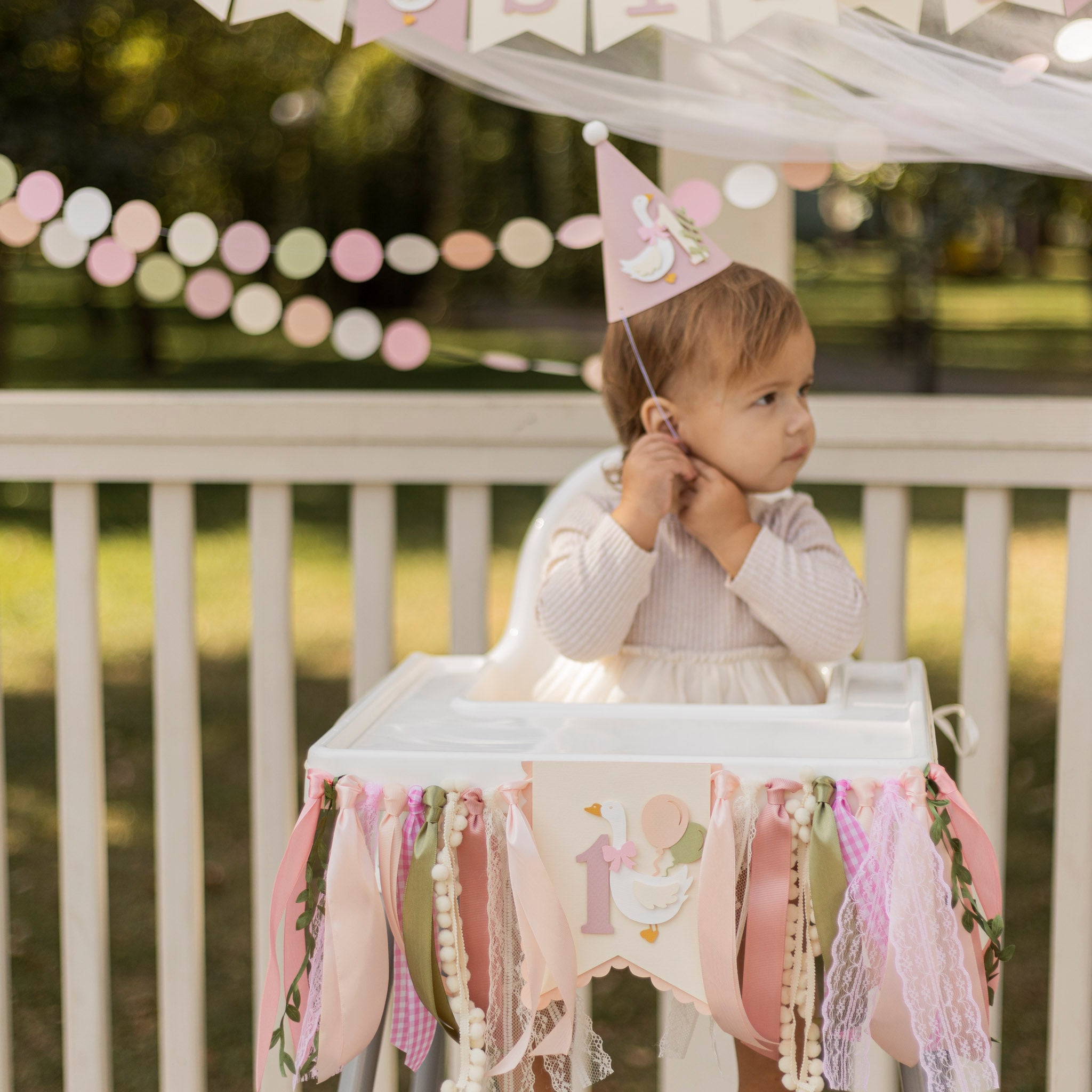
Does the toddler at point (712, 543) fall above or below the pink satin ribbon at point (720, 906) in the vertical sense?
above

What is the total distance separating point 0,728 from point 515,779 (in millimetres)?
903

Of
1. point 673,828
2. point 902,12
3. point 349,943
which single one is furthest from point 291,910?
point 902,12

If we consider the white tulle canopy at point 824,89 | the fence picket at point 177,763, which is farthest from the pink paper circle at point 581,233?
the fence picket at point 177,763

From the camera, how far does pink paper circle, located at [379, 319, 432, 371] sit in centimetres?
156

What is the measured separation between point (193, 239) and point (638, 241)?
1.82 ft

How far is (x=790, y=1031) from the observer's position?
3.27 ft

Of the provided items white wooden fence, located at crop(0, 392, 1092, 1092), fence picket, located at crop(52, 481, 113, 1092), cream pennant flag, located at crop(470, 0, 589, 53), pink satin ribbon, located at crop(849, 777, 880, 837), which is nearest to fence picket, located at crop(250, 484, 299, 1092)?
white wooden fence, located at crop(0, 392, 1092, 1092)

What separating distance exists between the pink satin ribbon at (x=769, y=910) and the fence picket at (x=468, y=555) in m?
0.73

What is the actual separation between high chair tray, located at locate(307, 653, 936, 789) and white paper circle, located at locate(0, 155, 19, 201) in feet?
2.48

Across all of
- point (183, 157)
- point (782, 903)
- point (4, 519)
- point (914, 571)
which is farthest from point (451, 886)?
point (4, 519)

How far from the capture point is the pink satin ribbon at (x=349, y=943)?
3.25 ft

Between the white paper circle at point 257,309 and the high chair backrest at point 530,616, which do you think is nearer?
the high chair backrest at point 530,616

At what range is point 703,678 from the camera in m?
1.31

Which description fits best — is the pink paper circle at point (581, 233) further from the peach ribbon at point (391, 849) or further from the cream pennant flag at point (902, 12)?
the peach ribbon at point (391, 849)
